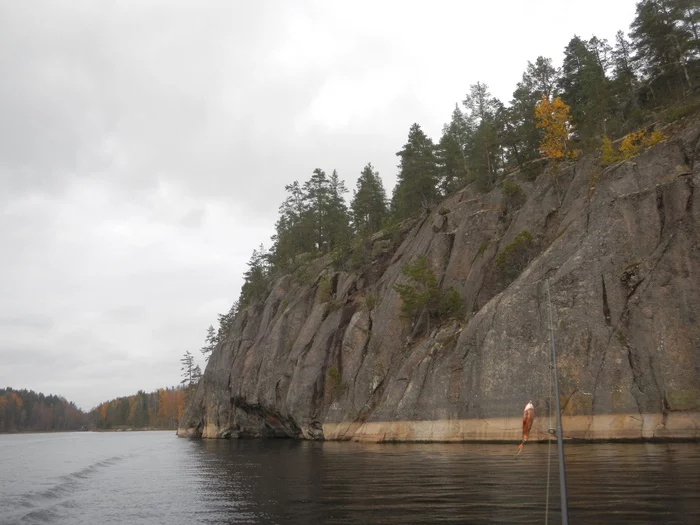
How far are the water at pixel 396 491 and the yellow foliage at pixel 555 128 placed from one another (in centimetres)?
2956

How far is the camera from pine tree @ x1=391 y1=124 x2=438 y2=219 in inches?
2507

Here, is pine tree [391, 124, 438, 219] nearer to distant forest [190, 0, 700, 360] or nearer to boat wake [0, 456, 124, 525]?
distant forest [190, 0, 700, 360]

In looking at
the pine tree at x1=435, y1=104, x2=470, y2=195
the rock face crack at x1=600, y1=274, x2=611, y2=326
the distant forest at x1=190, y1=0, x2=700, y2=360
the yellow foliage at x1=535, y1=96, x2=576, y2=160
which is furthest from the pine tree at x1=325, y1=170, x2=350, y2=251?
the rock face crack at x1=600, y1=274, x2=611, y2=326

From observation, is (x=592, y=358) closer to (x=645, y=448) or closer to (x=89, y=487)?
(x=645, y=448)

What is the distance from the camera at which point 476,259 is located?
46594 millimetres

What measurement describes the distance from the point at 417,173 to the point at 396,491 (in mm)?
51984

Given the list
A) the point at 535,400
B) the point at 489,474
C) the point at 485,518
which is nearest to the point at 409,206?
the point at 535,400

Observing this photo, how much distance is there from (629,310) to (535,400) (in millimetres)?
7881

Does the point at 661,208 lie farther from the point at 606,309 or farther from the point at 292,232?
the point at 292,232

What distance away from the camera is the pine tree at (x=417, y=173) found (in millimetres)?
63688

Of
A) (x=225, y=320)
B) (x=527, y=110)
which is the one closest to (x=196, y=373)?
(x=225, y=320)

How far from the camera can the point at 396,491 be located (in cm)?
1630

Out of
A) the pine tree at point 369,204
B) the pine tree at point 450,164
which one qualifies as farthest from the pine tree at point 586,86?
the pine tree at point 369,204

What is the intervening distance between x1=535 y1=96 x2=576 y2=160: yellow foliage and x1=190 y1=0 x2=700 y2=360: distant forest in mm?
95
